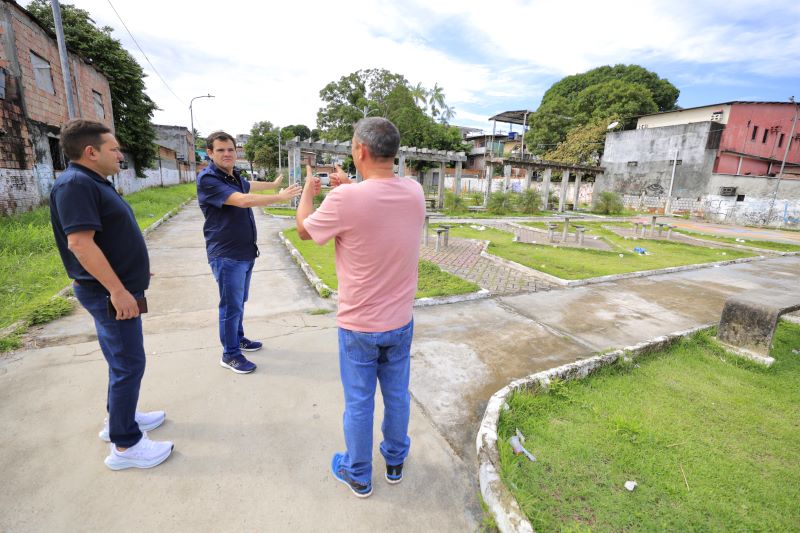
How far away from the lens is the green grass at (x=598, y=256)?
8172 mm

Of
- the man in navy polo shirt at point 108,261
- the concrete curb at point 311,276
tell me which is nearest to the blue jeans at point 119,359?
the man in navy polo shirt at point 108,261

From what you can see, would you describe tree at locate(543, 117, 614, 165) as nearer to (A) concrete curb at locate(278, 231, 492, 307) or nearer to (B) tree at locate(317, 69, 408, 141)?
(B) tree at locate(317, 69, 408, 141)

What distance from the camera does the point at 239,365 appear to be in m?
3.42

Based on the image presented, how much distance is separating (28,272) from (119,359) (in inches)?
223

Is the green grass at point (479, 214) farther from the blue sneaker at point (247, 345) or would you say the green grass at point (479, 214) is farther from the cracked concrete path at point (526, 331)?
the blue sneaker at point (247, 345)

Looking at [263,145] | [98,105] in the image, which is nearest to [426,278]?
[98,105]

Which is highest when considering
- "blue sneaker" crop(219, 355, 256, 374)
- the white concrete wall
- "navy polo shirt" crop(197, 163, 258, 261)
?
the white concrete wall

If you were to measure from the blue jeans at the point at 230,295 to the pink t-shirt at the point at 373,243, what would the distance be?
1.68m

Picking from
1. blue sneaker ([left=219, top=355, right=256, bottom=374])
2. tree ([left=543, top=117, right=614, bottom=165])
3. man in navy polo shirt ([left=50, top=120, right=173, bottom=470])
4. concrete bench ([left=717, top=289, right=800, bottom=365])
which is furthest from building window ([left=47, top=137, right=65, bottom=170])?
tree ([left=543, top=117, right=614, bottom=165])

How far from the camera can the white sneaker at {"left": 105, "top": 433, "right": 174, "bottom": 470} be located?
229cm

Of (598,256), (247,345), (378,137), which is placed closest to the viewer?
(378,137)

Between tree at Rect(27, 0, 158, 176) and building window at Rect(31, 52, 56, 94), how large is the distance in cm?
617

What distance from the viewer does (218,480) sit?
2.26 metres

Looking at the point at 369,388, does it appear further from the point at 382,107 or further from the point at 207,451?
the point at 382,107
